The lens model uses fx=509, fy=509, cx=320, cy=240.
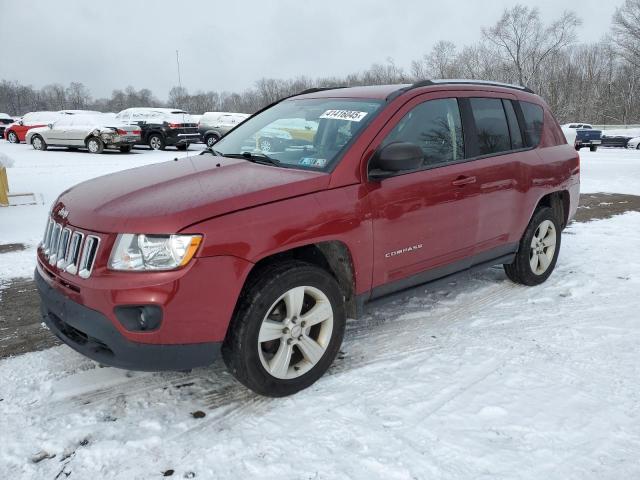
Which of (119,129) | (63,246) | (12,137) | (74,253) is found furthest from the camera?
(12,137)

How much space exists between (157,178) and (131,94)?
12445cm

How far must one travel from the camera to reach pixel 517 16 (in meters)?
50.6

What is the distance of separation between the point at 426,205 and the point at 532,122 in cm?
194

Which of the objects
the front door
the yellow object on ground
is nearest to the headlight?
the front door

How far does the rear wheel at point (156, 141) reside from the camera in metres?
21.2

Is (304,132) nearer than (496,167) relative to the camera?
Yes

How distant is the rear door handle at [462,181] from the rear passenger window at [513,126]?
83 cm

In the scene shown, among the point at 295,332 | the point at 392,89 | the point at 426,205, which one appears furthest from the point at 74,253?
the point at 392,89

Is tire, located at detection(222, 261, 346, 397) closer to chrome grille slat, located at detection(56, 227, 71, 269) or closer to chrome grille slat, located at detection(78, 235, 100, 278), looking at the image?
chrome grille slat, located at detection(78, 235, 100, 278)

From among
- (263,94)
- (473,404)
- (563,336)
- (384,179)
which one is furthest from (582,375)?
(263,94)

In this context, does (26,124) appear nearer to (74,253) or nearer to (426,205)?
(74,253)

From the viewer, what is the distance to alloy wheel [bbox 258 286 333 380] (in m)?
2.78

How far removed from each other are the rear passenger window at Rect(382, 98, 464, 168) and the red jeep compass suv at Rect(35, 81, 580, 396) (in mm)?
12

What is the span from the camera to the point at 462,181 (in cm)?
365
